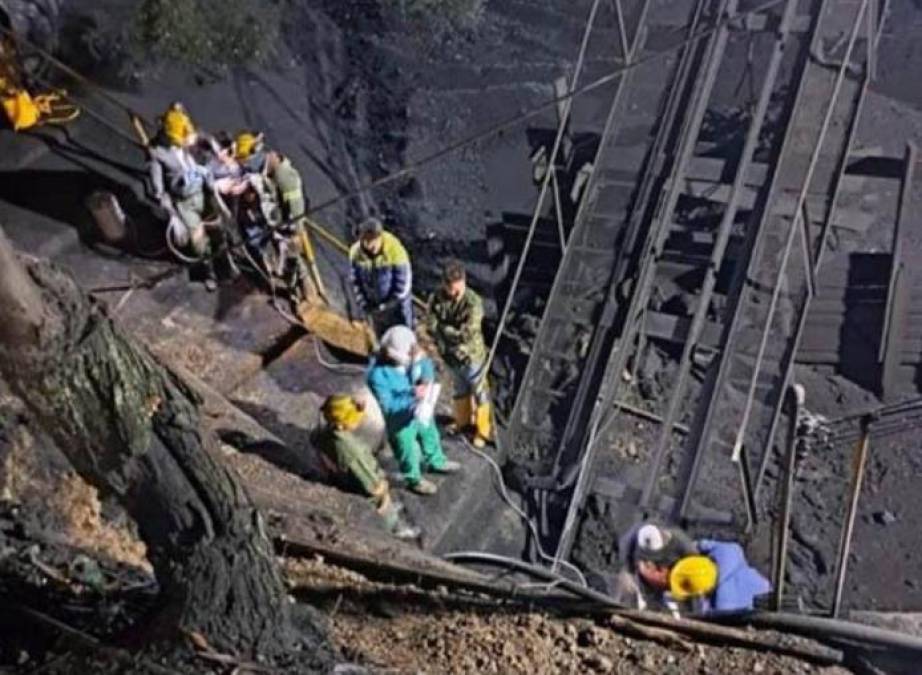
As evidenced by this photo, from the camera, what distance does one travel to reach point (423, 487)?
10242 millimetres

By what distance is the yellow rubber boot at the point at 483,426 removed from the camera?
11.1 meters

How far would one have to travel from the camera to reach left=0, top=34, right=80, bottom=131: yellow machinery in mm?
12359

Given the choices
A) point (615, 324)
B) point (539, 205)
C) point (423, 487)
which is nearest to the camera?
point (423, 487)

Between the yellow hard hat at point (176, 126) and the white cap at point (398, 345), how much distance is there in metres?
3.28

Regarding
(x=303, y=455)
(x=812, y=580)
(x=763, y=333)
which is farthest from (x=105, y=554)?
(x=812, y=580)

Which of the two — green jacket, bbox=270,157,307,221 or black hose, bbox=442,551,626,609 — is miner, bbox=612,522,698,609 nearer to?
black hose, bbox=442,551,626,609

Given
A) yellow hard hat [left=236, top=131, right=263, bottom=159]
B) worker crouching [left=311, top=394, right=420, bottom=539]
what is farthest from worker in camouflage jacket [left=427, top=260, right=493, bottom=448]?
yellow hard hat [left=236, top=131, right=263, bottom=159]

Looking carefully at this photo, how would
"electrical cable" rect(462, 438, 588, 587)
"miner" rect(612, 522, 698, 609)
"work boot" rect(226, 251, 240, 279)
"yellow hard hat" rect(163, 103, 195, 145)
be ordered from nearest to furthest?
1. "miner" rect(612, 522, 698, 609)
2. "electrical cable" rect(462, 438, 588, 587)
3. "yellow hard hat" rect(163, 103, 195, 145)
4. "work boot" rect(226, 251, 240, 279)

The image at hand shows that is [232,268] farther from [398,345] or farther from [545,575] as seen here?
[545,575]

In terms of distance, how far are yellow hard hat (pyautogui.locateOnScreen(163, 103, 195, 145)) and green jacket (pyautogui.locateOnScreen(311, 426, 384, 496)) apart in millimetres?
3345

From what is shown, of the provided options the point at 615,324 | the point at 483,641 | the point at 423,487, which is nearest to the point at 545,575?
the point at 483,641

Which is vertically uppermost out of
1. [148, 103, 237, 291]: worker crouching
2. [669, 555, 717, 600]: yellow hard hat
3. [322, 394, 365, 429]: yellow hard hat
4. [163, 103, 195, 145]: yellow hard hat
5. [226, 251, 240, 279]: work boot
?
[163, 103, 195, 145]: yellow hard hat

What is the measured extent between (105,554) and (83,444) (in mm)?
2530

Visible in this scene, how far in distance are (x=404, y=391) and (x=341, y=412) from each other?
628mm
